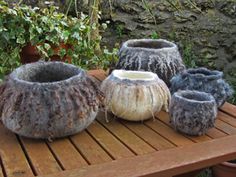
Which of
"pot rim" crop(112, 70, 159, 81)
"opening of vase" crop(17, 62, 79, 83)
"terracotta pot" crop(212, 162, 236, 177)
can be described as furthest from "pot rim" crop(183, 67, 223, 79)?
"terracotta pot" crop(212, 162, 236, 177)

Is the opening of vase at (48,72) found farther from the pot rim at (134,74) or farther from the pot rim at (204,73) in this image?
the pot rim at (204,73)

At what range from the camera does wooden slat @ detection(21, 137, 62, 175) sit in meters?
0.73

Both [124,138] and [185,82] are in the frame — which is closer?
[124,138]

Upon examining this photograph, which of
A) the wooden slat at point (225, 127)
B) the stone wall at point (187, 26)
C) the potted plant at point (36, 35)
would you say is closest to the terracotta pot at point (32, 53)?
the potted plant at point (36, 35)

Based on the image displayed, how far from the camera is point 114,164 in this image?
75 centimetres

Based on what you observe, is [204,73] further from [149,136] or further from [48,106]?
[48,106]

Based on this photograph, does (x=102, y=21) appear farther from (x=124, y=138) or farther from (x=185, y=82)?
(x=124, y=138)

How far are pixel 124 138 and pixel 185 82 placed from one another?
259 millimetres

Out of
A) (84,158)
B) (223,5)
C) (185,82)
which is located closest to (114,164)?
(84,158)

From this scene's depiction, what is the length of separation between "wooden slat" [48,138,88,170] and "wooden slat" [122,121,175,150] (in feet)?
0.55

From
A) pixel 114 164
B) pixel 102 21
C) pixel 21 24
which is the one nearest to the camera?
pixel 114 164

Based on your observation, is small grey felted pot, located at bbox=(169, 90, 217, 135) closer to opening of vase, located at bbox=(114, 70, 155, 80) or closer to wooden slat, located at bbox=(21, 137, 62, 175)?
opening of vase, located at bbox=(114, 70, 155, 80)

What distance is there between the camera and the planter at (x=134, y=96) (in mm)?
914

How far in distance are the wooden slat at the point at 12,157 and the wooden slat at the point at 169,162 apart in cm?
7
